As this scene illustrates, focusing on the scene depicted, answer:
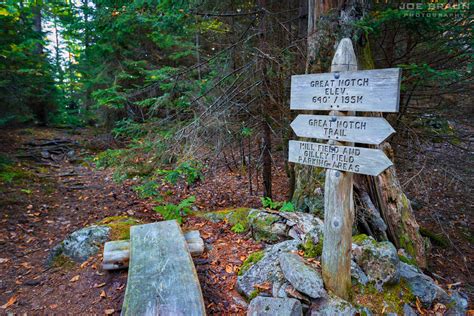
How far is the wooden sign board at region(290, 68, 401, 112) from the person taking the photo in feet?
8.41

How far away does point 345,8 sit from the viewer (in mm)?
4668

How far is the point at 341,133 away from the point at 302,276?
5.13ft

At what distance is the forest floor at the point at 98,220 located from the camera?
3568 millimetres

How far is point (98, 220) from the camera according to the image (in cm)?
682

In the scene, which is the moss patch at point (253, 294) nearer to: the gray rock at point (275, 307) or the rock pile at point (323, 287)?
the rock pile at point (323, 287)

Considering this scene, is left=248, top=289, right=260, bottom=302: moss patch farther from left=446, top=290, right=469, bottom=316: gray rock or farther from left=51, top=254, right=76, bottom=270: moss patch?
left=51, top=254, right=76, bottom=270: moss patch

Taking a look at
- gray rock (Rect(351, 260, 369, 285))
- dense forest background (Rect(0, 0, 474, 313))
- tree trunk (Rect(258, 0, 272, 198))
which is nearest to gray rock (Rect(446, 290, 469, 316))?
gray rock (Rect(351, 260, 369, 285))

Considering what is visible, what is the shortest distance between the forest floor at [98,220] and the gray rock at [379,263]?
52.4 inches

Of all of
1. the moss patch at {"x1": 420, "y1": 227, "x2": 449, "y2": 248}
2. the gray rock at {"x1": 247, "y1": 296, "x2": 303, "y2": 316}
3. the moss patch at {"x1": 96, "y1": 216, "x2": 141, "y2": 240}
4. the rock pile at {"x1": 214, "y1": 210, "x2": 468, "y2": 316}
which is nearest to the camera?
the gray rock at {"x1": 247, "y1": 296, "x2": 303, "y2": 316}

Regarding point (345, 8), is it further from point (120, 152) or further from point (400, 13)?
point (120, 152)

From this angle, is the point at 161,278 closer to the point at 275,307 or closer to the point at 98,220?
the point at 275,307

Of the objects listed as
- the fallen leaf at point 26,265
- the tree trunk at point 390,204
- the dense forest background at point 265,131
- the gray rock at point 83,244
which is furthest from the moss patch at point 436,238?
the fallen leaf at point 26,265

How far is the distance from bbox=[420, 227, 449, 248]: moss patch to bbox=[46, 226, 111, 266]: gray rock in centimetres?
659

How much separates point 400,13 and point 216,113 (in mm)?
3142
